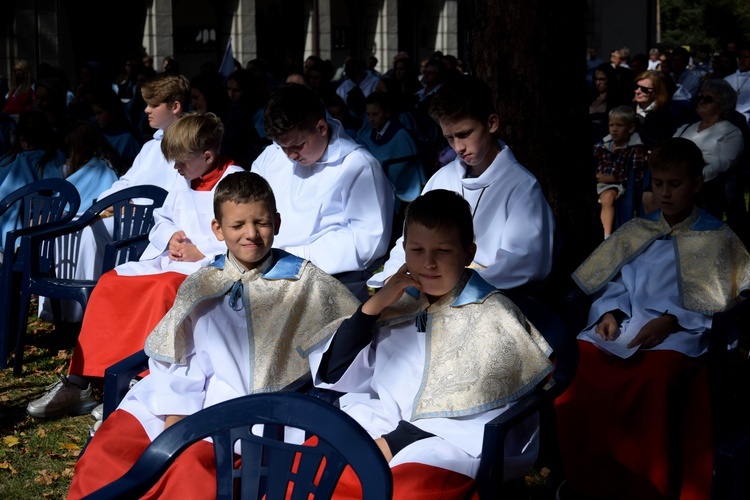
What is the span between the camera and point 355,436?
228 centimetres

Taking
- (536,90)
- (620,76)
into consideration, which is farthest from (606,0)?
(536,90)

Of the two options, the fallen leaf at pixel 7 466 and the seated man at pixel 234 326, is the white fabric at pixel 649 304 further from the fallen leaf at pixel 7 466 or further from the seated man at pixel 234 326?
the fallen leaf at pixel 7 466

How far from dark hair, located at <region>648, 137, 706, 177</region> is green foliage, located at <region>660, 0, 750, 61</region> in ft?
160

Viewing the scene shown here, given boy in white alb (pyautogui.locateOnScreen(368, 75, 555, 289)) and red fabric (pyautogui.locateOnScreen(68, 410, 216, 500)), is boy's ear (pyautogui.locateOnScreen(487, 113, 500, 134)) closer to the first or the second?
boy in white alb (pyautogui.locateOnScreen(368, 75, 555, 289))

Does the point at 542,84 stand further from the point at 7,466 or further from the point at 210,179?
the point at 7,466

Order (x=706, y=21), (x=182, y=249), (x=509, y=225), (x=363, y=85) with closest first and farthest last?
(x=509, y=225)
(x=182, y=249)
(x=363, y=85)
(x=706, y=21)

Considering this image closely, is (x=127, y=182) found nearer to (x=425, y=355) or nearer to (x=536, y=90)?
(x=536, y=90)

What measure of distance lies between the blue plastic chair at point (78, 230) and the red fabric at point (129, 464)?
6.93 ft

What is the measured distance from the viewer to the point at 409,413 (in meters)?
3.20

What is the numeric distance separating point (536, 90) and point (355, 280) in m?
1.59

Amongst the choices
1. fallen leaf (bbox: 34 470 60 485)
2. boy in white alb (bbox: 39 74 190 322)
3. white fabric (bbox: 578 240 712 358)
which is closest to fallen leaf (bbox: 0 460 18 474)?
fallen leaf (bbox: 34 470 60 485)

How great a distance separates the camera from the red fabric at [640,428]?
12.3 ft

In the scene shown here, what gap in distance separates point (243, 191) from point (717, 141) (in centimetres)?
526

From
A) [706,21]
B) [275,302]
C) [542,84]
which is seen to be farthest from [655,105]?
[706,21]
